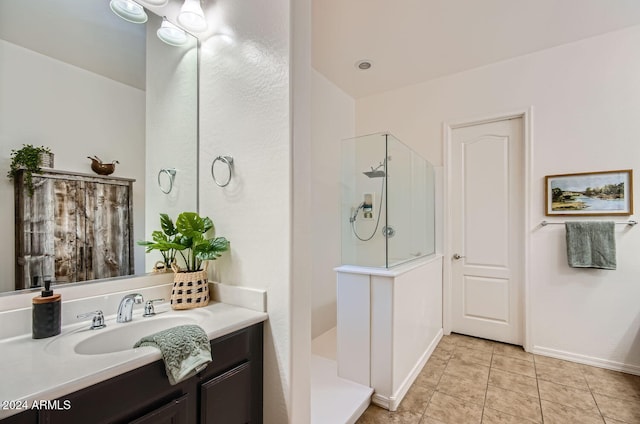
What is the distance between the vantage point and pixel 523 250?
9.37 ft

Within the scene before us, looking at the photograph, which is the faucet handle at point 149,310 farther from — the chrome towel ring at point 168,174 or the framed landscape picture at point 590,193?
the framed landscape picture at point 590,193

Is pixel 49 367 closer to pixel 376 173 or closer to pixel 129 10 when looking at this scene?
pixel 129 10

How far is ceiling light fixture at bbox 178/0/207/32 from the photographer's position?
5.16 feet

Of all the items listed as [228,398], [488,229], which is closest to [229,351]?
[228,398]

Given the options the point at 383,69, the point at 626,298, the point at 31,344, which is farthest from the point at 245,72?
the point at 626,298

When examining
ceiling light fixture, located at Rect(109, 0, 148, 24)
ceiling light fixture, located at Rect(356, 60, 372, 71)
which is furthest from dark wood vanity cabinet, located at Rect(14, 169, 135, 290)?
ceiling light fixture, located at Rect(356, 60, 372, 71)

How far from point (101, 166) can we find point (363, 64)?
256cm

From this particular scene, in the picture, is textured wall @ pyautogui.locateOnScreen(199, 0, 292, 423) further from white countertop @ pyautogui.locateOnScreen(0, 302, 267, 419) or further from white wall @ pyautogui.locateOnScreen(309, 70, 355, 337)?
white wall @ pyautogui.locateOnScreen(309, 70, 355, 337)

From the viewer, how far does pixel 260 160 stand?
1.41 metres

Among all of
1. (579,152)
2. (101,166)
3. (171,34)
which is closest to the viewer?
(101,166)

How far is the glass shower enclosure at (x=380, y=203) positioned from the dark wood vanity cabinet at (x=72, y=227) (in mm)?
1577

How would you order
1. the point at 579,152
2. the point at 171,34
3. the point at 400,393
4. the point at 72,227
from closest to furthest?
the point at 72,227
the point at 171,34
the point at 400,393
the point at 579,152

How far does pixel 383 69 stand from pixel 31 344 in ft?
11.0

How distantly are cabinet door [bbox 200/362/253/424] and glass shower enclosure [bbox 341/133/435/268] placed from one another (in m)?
1.22
